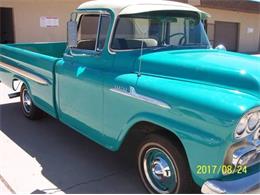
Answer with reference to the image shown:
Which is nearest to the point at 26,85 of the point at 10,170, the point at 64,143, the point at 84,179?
the point at 64,143

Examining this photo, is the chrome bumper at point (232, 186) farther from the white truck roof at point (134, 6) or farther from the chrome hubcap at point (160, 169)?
the white truck roof at point (134, 6)

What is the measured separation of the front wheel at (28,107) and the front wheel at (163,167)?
9.67 ft

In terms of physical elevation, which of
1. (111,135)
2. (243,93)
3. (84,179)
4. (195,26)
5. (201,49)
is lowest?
(84,179)

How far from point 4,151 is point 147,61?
2407 millimetres

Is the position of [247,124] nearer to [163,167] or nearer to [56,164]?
[163,167]

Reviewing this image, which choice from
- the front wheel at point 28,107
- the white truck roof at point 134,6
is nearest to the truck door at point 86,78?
the white truck roof at point 134,6

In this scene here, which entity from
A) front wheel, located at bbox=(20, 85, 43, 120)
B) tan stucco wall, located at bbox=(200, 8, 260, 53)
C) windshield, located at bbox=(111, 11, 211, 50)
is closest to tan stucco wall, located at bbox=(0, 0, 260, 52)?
front wheel, located at bbox=(20, 85, 43, 120)

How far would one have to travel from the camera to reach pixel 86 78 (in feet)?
13.3

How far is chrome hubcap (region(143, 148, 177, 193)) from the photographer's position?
3.25 meters

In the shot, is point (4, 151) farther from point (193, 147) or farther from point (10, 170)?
A: point (193, 147)

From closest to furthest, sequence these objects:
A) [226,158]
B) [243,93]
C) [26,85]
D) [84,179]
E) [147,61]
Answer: [226,158]
[243,93]
[147,61]
[84,179]
[26,85]

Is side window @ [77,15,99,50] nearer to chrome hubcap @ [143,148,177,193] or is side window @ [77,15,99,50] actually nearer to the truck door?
the truck door

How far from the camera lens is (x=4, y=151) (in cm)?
468

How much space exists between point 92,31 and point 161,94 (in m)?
1.56
